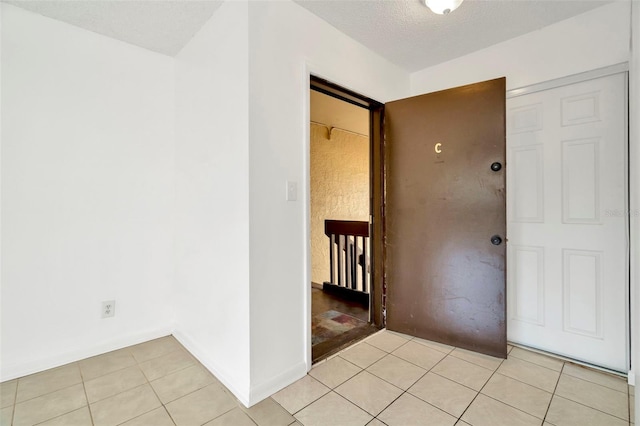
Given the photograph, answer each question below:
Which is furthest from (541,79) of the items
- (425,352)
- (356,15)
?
(425,352)

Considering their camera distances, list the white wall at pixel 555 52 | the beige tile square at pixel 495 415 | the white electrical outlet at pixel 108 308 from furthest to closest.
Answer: the white electrical outlet at pixel 108 308 < the white wall at pixel 555 52 < the beige tile square at pixel 495 415

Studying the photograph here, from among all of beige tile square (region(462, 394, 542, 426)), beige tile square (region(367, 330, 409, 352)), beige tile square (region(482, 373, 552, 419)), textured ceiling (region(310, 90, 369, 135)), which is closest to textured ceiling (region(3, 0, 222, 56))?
textured ceiling (region(310, 90, 369, 135))

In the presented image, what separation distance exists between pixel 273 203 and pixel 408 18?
1.62m

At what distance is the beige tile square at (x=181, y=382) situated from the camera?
1708 mm

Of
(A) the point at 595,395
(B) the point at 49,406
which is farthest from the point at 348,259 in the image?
(B) the point at 49,406

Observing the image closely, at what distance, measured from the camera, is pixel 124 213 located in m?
2.32

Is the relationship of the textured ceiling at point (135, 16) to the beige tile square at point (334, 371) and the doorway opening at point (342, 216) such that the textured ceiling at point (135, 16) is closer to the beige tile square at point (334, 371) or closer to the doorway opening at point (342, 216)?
the doorway opening at point (342, 216)

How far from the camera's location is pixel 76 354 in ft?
6.84

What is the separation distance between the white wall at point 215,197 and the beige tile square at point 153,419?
36cm

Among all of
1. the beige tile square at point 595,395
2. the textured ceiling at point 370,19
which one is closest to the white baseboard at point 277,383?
the beige tile square at point 595,395

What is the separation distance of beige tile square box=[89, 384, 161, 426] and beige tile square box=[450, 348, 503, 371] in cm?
206

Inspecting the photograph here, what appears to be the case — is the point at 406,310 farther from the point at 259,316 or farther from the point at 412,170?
the point at 259,316

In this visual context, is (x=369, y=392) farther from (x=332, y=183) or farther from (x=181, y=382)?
(x=332, y=183)

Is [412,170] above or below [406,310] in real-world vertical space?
above
